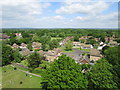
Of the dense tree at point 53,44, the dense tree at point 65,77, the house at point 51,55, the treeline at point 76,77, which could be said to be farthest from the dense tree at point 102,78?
the dense tree at point 53,44

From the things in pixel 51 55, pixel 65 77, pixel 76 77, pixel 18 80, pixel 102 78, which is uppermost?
pixel 65 77

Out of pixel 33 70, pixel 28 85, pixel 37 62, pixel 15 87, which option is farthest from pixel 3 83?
pixel 37 62

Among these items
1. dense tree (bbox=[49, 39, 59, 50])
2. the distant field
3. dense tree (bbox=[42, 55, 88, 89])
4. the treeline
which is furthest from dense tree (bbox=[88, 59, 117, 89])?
dense tree (bbox=[49, 39, 59, 50])

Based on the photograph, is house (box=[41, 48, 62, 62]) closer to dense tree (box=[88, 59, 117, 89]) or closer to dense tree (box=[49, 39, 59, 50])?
dense tree (box=[49, 39, 59, 50])

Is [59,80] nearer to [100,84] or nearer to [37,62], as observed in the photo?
[100,84]

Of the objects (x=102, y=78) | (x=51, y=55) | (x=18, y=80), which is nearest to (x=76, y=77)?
(x=102, y=78)

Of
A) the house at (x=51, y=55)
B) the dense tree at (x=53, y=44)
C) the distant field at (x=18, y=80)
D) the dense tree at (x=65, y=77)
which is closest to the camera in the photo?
the dense tree at (x=65, y=77)

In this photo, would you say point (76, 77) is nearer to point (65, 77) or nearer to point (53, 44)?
point (65, 77)

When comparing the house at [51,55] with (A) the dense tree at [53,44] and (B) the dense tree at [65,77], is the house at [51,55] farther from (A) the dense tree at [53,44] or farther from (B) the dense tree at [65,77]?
(B) the dense tree at [65,77]
